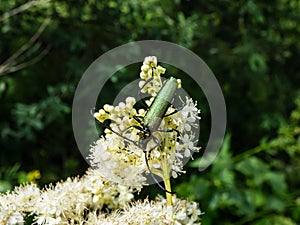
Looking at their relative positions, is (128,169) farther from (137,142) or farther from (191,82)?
(191,82)

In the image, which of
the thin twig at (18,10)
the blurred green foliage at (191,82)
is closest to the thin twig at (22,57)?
the blurred green foliage at (191,82)

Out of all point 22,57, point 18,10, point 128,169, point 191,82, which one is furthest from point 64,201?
point 191,82

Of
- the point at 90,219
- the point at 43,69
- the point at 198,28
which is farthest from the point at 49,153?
the point at 90,219

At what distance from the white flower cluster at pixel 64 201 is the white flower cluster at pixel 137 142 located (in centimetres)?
A: 7

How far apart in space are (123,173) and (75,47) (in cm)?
172

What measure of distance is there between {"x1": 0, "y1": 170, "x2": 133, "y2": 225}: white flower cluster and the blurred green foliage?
1106 millimetres

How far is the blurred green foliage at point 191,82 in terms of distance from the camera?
2.29 m

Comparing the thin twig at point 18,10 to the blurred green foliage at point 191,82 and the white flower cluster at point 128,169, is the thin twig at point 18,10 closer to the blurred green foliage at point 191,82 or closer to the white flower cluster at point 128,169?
the blurred green foliage at point 191,82

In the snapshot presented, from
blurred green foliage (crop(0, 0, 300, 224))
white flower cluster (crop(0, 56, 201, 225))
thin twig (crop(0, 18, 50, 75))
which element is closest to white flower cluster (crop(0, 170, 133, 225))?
white flower cluster (crop(0, 56, 201, 225))

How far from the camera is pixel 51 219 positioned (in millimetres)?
854

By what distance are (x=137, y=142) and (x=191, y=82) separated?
1.96 meters

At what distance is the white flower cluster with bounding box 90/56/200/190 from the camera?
818mm

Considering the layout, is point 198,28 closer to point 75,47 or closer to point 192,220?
point 75,47

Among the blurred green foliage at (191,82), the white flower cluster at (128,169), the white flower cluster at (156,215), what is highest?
the blurred green foliage at (191,82)
